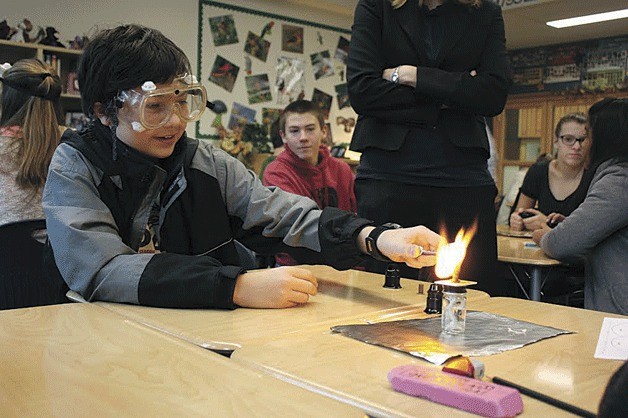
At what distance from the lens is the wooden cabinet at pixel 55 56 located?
6.05 metres

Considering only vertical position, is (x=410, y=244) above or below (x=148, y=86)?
below

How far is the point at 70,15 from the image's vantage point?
6.52 metres

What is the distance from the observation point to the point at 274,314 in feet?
4.75

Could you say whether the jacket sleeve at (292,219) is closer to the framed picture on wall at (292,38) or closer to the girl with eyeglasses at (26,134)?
the girl with eyeglasses at (26,134)

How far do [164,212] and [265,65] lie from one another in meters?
6.39

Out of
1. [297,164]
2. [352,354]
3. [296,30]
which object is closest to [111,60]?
[352,354]

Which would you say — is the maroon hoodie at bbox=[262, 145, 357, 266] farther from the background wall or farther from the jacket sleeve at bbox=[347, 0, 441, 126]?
the background wall

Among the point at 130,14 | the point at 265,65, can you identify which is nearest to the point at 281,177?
the point at 130,14

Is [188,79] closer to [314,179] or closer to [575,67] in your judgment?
[314,179]

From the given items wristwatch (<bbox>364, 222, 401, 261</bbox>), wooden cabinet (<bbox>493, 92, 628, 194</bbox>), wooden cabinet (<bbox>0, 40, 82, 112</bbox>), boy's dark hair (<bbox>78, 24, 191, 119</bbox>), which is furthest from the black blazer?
wooden cabinet (<bbox>493, 92, 628, 194</bbox>)

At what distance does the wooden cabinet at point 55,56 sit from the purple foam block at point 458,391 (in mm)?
5523

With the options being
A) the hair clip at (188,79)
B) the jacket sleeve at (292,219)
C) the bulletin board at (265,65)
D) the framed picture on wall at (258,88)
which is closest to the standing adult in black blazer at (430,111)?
the jacket sleeve at (292,219)

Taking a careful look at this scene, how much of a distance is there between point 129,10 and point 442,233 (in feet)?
18.4

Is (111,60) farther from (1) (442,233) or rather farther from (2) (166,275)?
(1) (442,233)
